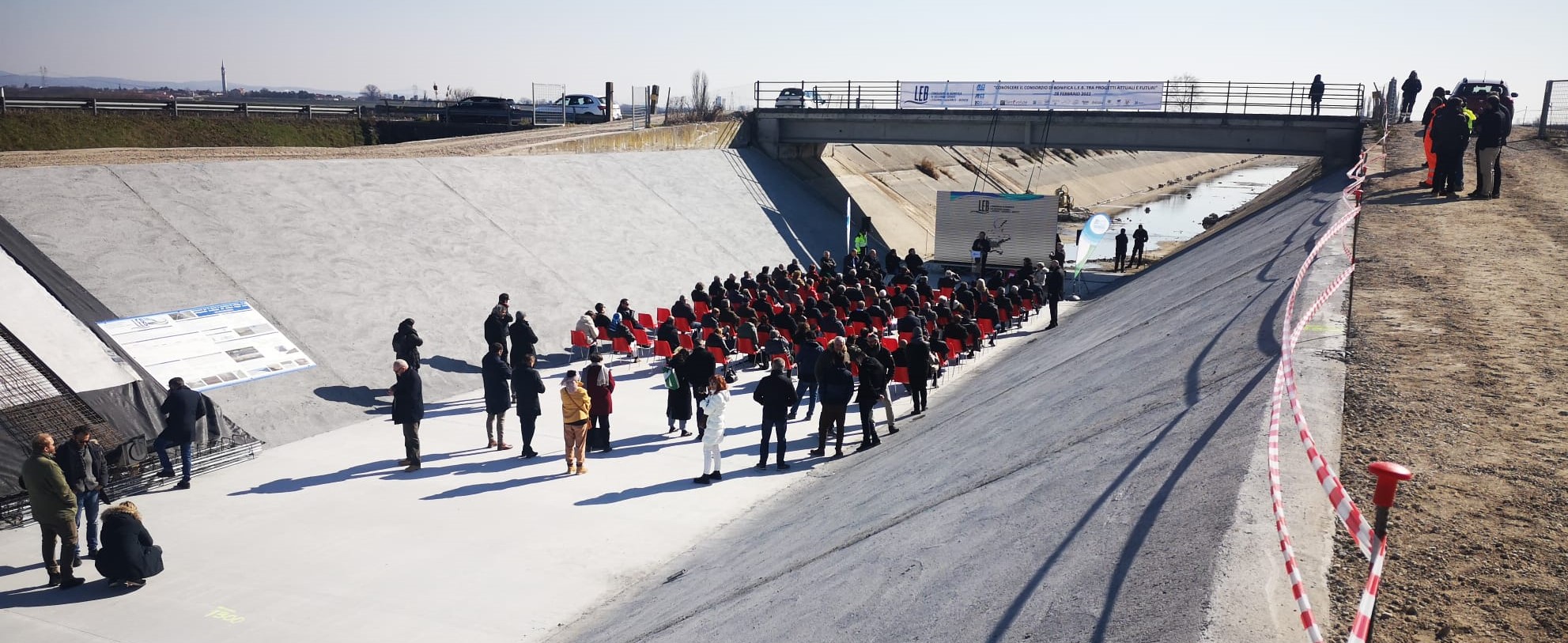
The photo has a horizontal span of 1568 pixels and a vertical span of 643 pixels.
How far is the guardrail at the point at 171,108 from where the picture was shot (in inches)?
1245

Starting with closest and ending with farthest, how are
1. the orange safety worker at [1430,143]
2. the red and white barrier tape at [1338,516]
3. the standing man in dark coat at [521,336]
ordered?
the red and white barrier tape at [1338,516]
the standing man in dark coat at [521,336]
the orange safety worker at [1430,143]

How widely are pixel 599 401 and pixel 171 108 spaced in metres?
31.4

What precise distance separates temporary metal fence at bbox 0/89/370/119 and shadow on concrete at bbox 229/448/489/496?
27299mm

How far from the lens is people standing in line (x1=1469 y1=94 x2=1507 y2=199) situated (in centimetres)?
1689

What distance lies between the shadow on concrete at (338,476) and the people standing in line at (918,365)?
235 inches

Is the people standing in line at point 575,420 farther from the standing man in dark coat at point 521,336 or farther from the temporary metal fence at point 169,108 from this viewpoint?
the temporary metal fence at point 169,108

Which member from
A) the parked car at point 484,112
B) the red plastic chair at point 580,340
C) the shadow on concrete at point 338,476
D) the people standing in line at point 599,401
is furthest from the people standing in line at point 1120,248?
the parked car at point 484,112

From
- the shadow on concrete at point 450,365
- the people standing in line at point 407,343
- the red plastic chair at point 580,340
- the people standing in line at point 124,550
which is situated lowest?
the people standing in line at point 124,550

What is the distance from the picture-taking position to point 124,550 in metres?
8.55

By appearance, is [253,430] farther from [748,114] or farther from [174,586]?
[748,114]

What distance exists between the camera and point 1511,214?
16688mm

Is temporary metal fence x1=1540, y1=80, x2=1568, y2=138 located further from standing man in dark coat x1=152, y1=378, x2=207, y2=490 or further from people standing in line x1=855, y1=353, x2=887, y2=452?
standing man in dark coat x1=152, y1=378, x2=207, y2=490

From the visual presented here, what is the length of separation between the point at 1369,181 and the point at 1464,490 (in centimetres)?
1996

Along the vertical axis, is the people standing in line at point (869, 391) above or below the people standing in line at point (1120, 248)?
below
